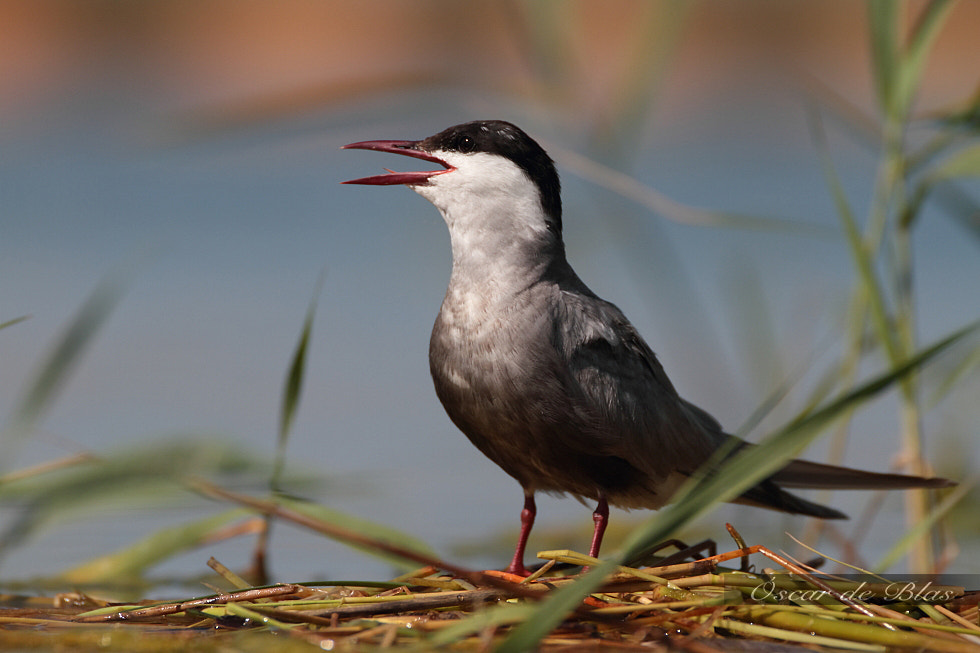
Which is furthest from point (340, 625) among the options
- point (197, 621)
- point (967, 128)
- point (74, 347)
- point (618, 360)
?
point (967, 128)

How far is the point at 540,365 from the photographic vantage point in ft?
10.6

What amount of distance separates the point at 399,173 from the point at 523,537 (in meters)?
1.47

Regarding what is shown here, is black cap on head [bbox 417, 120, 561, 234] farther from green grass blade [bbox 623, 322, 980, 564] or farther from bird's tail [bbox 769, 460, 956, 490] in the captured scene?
green grass blade [bbox 623, 322, 980, 564]

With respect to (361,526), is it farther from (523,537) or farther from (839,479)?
(839,479)

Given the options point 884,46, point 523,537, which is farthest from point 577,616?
point 884,46

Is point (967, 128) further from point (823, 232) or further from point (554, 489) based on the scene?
point (554, 489)

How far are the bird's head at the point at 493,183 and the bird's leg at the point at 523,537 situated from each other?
1.04 meters

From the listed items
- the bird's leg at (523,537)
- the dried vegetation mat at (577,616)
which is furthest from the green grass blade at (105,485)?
the bird's leg at (523,537)

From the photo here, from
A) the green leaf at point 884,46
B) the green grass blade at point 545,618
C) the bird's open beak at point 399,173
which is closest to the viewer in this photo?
the green grass blade at point 545,618

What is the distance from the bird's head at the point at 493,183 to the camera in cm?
370

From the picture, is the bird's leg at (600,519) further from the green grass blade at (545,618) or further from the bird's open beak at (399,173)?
the green grass blade at (545,618)

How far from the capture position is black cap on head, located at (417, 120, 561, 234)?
12.4 ft

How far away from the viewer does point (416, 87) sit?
3195 mm

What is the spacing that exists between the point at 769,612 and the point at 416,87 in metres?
1.95
